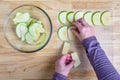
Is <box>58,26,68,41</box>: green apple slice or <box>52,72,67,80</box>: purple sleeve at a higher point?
<box>58,26,68,41</box>: green apple slice

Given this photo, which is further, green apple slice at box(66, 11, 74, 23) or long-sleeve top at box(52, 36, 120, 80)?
green apple slice at box(66, 11, 74, 23)

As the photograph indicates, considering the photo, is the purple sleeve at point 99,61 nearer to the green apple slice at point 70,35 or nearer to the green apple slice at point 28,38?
the green apple slice at point 70,35

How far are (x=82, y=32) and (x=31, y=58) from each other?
215mm

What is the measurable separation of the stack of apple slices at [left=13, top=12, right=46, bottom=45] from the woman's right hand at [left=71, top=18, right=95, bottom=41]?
121mm

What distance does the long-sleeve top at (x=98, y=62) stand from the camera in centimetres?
94

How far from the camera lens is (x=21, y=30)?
3.41 ft

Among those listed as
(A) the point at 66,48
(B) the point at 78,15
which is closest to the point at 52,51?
(A) the point at 66,48

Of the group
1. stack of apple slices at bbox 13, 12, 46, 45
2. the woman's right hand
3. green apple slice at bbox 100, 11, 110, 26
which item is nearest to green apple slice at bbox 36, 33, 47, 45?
stack of apple slices at bbox 13, 12, 46, 45

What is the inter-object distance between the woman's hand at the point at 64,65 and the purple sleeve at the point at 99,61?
0.24 feet

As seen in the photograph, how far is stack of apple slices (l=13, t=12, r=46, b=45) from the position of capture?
103 centimetres

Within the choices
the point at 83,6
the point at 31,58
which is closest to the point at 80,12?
the point at 83,6

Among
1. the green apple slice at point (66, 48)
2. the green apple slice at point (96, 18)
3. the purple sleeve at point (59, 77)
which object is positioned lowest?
the purple sleeve at point (59, 77)

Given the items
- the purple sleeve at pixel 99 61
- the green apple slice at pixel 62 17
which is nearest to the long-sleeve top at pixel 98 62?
the purple sleeve at pixel 99 61

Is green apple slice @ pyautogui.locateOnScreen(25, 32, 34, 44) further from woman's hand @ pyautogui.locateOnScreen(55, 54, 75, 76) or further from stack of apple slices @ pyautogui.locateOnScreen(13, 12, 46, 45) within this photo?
woman's hand @ pyautogui.locateOnScreen(55, 54, 75, 76)
